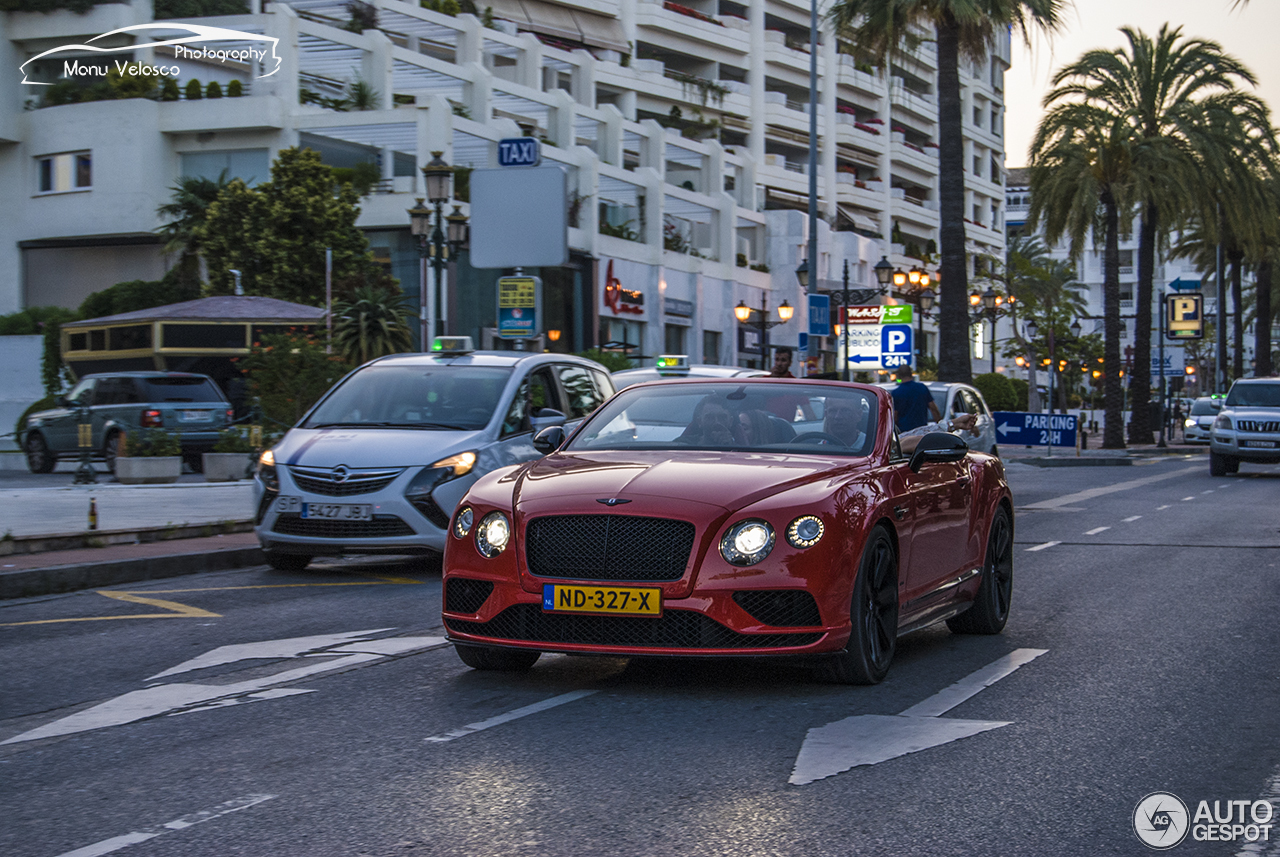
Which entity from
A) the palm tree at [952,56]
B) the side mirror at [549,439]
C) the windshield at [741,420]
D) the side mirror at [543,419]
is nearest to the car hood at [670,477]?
the windshield at [741,420]

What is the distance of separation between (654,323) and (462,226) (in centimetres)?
2867

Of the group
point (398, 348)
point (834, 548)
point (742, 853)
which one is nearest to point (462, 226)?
point (398, 348)

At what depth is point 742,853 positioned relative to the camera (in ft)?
14.0

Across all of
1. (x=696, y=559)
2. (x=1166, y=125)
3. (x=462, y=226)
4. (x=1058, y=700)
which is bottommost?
(x=1058, y=700)

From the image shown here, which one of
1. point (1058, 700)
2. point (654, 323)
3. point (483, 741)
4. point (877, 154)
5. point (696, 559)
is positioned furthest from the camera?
point (877, 154)

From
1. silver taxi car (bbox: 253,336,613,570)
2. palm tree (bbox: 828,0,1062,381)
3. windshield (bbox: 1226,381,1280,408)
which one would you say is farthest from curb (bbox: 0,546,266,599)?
windshield (bbox: 1226,381,1280,408)

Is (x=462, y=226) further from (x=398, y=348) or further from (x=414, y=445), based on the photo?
(x=414, y=445)

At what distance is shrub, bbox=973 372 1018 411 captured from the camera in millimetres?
67688

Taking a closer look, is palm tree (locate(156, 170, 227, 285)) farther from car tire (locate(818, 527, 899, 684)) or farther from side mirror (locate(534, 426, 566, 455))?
car tire (locate(818, 527, 899, 684))

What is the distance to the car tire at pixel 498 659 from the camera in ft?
23.5

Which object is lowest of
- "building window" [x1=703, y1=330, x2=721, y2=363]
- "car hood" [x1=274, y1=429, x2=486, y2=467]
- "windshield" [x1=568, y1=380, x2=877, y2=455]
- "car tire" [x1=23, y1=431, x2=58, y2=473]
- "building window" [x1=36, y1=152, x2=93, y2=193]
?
"car tire" [x1=23, y1=431, x2=58, y2=473]

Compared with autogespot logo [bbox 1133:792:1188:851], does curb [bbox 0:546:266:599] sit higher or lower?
lower

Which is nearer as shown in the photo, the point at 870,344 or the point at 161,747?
the point at 161,747

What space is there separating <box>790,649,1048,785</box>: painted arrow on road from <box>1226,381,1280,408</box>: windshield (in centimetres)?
2707
